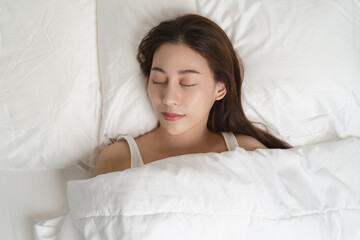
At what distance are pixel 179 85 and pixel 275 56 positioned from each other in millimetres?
390

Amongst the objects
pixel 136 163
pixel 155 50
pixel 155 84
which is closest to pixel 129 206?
pixel 136 163

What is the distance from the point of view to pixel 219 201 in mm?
868

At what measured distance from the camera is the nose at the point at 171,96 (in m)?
1.04

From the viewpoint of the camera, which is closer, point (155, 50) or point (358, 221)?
point (358, 221)

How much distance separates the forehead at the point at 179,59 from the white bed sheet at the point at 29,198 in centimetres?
54

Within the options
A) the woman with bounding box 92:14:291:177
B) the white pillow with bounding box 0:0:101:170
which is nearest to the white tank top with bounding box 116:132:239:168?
the woman with bounding box 92:14:291:177

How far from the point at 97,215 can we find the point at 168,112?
1.31 feet

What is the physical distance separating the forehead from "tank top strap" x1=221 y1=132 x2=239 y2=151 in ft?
0.94

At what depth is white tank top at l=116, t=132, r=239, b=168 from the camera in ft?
3.83

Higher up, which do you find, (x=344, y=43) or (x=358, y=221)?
(x=344, y=43)

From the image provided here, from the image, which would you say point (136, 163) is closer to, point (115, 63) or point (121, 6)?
point (115, 63)

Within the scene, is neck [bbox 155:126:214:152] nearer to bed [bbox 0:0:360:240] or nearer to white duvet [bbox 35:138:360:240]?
bed [bbox 0:0:360:240]

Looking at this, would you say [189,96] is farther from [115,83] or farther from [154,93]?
[115,83]

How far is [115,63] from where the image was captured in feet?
3.99
